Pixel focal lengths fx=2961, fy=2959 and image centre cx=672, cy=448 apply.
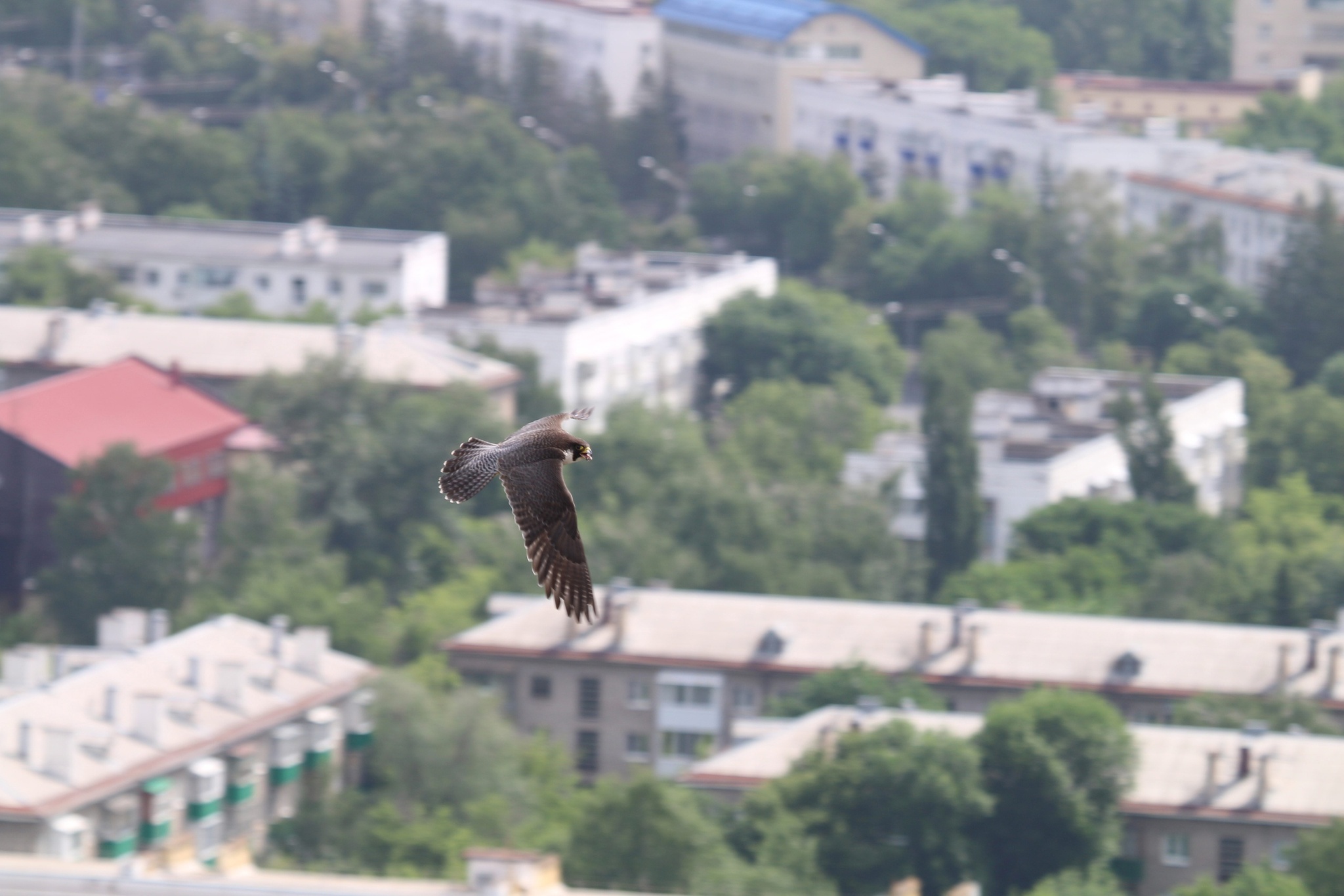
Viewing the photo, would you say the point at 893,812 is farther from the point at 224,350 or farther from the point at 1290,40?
the point at 1290,40

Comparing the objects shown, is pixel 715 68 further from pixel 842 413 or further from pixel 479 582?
pixel 479 582

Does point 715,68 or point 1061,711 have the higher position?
point 715,68

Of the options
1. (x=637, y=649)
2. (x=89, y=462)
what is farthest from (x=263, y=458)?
(x=637, y=649)

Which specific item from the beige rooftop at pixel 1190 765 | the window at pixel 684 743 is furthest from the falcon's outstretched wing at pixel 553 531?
the window at pixel 684 743

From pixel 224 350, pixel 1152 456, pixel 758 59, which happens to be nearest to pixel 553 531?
pixel 1152 456

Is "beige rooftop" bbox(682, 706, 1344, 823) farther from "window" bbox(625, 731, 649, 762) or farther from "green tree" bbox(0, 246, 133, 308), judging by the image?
"green tree" bbox(0, 246, 133, 308)

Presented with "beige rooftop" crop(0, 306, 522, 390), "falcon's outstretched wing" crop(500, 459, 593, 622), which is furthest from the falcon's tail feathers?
"beige rooftop" crop(0, 306, 522, 390)
